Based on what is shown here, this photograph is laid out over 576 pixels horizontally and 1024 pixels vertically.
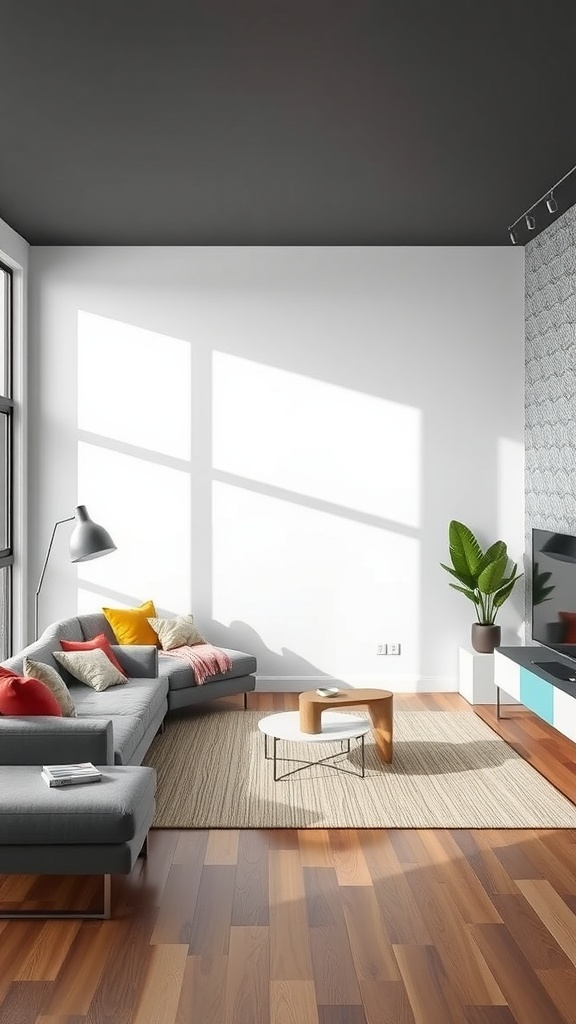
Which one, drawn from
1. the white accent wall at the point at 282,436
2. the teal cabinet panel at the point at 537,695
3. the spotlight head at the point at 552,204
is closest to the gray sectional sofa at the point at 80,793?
the white accent wall at the point at 282,436

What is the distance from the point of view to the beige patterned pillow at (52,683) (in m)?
4.40

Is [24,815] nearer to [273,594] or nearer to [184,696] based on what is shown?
[184,696]

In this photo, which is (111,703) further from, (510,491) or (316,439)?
(510,491)

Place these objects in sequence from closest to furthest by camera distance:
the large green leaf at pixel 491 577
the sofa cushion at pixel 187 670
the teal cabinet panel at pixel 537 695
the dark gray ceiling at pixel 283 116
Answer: the dark gray ceiling at pixel 283 116 < the teal cabinet panel at pixel 537 695 < the sofa cushion at pixel 187 670 < the large green leaf at pixel 491 577

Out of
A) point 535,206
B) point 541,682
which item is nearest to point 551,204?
point 535,206

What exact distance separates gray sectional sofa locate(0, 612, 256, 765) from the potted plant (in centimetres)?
164

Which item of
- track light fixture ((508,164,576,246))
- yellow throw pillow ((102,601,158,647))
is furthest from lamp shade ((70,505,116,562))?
track light fixture ((508,164,576,246))

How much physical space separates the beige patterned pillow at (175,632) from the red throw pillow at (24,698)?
2454 millimetres

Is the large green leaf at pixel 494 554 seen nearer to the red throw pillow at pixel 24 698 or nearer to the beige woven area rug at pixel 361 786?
the beige woven area rug at pixel 361 786

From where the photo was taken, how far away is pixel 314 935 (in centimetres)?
316

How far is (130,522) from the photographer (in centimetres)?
709

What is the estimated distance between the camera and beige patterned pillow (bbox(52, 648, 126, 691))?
17.7 ft

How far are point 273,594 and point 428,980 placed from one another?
4.34 meters

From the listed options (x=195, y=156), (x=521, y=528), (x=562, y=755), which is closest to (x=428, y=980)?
(x=562, y=755)
